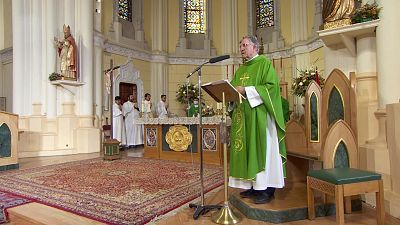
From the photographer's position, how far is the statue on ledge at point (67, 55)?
859 centimetres

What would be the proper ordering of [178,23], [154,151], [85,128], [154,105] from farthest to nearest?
1. [178,23]
2. [154,105]
3. [85,128]
4. [154,151]

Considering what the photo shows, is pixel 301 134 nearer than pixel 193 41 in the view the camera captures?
Yes

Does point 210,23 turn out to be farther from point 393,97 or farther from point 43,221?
point 43,221

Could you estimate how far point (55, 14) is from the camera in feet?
29.7

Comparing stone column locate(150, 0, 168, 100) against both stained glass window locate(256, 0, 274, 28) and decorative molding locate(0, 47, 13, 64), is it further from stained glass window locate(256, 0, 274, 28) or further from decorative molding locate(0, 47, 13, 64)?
decorative molding locate(0, 47, 13, 64)

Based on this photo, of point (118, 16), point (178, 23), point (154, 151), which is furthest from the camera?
point (178, 23)

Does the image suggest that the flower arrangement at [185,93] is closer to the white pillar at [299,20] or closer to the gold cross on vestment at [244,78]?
the white pillar at [299,20]

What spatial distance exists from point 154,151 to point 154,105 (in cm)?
548

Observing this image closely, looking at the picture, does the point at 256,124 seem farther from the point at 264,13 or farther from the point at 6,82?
the point at 6,82

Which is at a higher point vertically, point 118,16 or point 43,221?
point 118,16

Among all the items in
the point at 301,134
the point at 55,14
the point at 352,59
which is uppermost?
the point at 55,14

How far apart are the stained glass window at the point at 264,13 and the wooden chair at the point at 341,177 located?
36.9ft

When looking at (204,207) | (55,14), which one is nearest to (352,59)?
(204,207)

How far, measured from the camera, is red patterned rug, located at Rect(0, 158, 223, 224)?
327 cm
